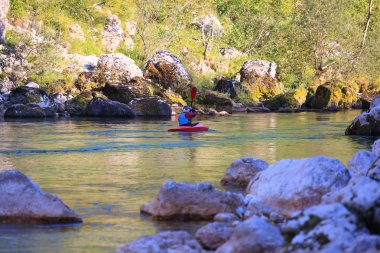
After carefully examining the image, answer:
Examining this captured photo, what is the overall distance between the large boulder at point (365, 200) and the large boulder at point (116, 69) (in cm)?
3481

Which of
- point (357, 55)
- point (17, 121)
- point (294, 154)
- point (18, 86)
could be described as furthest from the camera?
point (357, 55)

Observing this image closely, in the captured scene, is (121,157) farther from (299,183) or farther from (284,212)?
(284,212)

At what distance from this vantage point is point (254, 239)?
698cm

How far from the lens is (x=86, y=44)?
157 ft

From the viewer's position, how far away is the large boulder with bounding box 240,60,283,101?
48031mm

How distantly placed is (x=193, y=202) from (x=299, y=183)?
1452 millimetres

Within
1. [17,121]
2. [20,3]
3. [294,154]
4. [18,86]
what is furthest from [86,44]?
[294,154]

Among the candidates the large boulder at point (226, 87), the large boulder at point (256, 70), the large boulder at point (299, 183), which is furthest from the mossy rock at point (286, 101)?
the large boulder at point (299, 183)

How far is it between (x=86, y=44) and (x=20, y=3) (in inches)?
191

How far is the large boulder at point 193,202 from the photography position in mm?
9906

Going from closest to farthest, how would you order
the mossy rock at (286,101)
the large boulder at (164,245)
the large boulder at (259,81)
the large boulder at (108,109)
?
the large boulder at (164,245) → the large boulder at (108,109) → the mossy rock at (286,101) → the large boulder at (259,81)

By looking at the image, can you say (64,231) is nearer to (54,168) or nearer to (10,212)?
(10,212)

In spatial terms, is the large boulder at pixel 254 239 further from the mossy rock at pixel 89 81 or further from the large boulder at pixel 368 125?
the mossy rock at pixel 89 81

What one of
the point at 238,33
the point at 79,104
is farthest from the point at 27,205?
the point at 238,33
